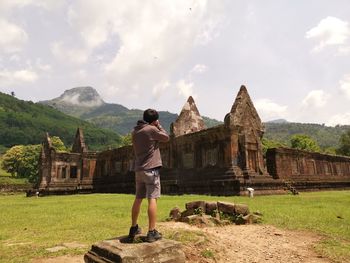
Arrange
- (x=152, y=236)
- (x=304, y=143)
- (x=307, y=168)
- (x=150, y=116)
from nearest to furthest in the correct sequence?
(x=152, y=236)
(x=150, y=116)
(x=307, y=168)
(x=304, y=143)

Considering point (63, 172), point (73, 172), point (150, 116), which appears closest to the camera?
point (150, 116)

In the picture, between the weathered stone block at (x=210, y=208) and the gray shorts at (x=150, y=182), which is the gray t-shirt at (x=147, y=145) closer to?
the gray shorts at (x=150, y=182)

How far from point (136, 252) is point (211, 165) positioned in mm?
18245

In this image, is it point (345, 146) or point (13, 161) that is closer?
point (345, 146)

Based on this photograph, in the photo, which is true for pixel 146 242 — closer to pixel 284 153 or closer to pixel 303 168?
pixel 284 153

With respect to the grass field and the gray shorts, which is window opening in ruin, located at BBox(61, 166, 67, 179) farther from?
the gray shorts

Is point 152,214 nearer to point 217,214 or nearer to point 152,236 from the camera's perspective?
point 152,236

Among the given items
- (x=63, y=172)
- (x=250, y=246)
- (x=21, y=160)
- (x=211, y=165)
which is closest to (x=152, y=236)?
(x=250, y=246)

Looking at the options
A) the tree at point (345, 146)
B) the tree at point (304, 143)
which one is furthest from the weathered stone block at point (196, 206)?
the tree at point (345, 146)

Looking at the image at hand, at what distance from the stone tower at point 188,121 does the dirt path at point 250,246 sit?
758 inches

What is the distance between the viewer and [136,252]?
4.61m

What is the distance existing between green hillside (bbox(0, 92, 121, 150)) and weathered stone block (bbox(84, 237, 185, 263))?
13861 cm

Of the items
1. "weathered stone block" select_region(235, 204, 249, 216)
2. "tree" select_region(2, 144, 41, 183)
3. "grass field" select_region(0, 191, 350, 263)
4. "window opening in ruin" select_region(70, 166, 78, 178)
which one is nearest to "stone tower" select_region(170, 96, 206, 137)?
"grass field" select_region(0, 191, 350, 263)

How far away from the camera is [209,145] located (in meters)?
23.0
